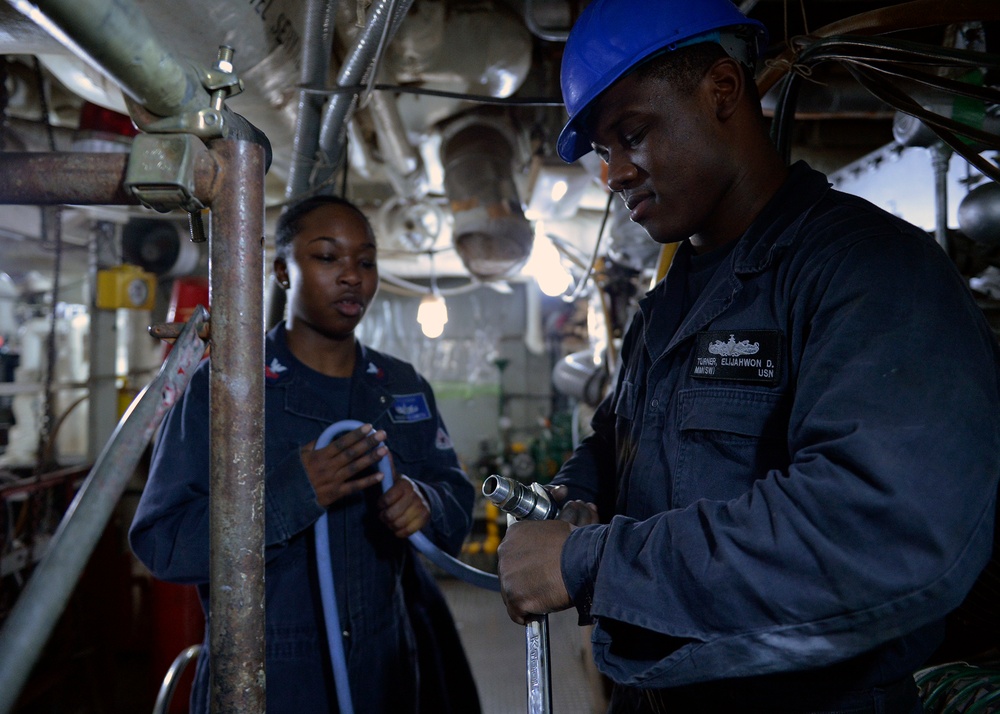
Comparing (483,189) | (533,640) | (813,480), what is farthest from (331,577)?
(483,189)

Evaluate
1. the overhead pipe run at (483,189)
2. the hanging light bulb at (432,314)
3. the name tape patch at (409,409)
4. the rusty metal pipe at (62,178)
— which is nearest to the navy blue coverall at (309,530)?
the name tape patch at (409,409)

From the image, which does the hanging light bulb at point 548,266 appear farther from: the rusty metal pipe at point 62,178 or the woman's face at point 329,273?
the rusty metal pipe at point 62,178

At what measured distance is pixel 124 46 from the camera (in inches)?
26.0

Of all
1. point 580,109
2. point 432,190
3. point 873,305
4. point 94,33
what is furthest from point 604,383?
point 94,33

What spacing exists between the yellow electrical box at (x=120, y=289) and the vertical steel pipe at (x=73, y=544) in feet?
13.5

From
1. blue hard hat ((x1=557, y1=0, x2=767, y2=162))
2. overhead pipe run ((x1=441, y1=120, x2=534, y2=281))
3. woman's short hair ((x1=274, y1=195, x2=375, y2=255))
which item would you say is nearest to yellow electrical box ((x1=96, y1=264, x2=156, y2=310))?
overhead pipe run ((x1=441, y1=120, x2=534, y2=281))

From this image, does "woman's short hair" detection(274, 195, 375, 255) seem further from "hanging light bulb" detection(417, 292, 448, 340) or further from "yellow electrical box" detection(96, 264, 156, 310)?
"yellow electrical box" detection(96, 264, 156, 310)

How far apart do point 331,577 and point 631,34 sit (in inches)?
51.4

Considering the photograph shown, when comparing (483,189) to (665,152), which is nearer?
(665,152)

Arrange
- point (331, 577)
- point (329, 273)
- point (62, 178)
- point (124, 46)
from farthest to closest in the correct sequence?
point (329, 273) < point (331, 577) < point (62, 178) < point (124, 46)

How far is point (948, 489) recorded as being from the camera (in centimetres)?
75

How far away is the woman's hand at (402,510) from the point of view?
167 cm

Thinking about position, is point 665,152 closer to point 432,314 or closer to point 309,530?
point 309,530

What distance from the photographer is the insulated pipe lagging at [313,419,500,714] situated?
1.46m
